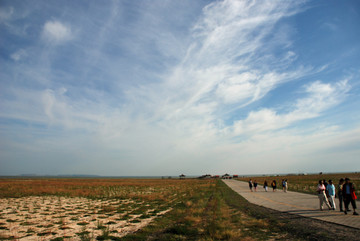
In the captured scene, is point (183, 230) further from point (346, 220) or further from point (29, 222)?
point (29, 222)

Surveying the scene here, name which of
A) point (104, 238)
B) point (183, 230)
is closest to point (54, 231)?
point (104, 238)

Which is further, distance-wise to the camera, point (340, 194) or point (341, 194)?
point (340, 194)

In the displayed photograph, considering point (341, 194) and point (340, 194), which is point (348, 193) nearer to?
point (341, 194)

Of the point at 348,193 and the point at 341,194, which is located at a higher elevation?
the point at 348,193

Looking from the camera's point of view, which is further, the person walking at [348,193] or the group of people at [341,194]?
the group of people at [341,194]

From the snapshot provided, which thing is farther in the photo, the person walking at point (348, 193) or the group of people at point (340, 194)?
the group of people at point (340, 194)

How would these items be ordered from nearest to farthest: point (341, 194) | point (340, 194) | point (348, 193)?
point (348, 193)
point (341, 194)
point (340, 194)

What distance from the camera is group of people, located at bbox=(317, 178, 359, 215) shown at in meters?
11.4

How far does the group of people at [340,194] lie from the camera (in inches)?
449

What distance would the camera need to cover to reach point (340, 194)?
12500 millimetres

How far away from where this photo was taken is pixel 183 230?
9.26 metres

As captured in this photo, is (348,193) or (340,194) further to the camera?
(340,194)

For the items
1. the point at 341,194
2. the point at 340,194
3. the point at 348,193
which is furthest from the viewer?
the point at 340,194

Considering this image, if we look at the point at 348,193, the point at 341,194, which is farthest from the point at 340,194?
the point at 348,193
